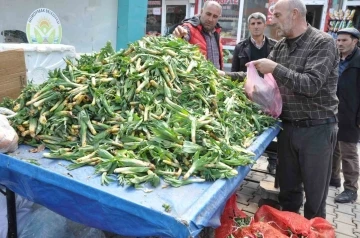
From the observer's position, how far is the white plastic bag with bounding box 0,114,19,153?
1.83m

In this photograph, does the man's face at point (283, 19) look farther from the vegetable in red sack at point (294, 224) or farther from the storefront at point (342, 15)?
the storefront at point (342, 15)

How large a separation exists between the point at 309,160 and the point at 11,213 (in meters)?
2.41

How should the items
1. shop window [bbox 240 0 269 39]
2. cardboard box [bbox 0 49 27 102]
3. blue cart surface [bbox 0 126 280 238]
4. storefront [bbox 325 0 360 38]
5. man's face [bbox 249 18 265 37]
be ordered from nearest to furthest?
1. blue cart surface [bbox 0 126 280 238]
2. cardboard box [bbox 0 49 27 102]
3. man's face [bbox 249 18 265 37]
4. storefront [bbox 325 0 360 38]
5. shop window [bbox 240 0 269 39]

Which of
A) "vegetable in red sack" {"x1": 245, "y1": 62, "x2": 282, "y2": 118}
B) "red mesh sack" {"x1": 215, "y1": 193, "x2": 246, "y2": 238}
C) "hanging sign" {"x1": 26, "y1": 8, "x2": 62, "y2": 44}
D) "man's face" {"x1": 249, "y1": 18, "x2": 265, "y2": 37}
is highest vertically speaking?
"man's face" {"x1": 249, "y1": 18, "x2": 265, "y2": 37}

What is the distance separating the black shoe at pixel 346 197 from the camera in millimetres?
4078

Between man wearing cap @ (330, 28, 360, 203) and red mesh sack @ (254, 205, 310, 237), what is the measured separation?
1.90 metres

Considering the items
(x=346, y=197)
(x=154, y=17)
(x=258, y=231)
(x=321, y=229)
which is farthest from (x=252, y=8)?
(x=258, y=231)

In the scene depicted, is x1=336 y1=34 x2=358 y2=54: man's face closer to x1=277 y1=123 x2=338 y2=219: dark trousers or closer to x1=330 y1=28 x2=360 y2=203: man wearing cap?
x1=330 y1=28 x2=360 y2=203: man wearing cap

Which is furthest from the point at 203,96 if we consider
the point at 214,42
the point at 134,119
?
the point at 214,42

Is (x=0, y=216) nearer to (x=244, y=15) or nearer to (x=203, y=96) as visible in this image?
(x=203, y=96)

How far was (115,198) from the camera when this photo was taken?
57.9 inches

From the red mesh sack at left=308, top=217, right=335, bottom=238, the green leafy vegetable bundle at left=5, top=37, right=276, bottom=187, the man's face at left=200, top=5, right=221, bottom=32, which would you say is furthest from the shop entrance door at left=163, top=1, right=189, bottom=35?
the red mesh sack at left=308, top=217, right=335, bottom=238

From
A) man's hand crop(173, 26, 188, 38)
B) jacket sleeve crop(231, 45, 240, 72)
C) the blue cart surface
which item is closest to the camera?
the blue cart surface

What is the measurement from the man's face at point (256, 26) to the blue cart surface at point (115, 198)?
3016 millimetres
